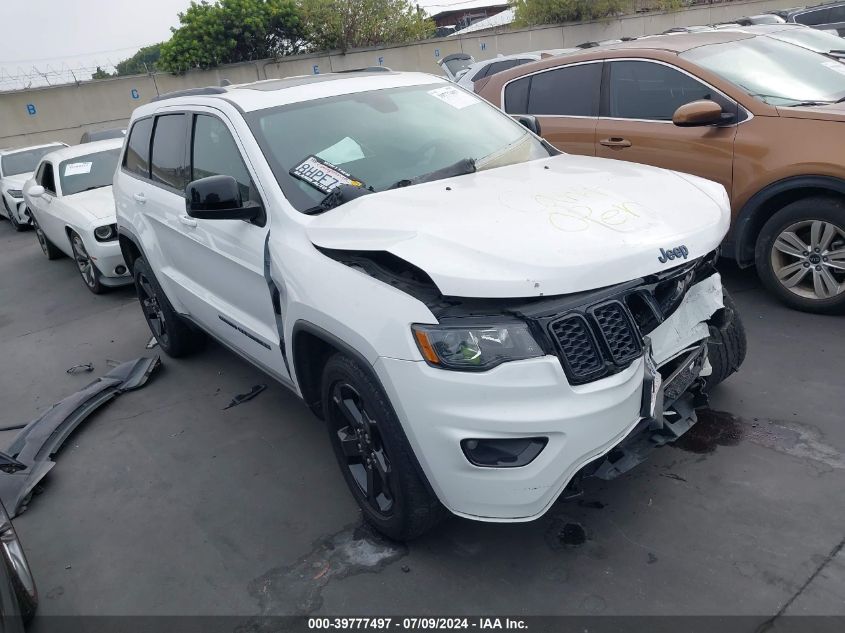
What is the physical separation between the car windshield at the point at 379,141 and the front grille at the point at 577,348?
1290 mm

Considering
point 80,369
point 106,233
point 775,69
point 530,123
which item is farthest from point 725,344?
point 106,233

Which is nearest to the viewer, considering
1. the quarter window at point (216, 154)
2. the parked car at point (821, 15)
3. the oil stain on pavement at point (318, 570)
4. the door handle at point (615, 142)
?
the oil stain on pavement at point (318, 570)

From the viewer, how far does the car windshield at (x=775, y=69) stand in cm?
489

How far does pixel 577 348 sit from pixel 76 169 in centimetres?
810

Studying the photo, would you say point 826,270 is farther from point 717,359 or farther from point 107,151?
point 107,151

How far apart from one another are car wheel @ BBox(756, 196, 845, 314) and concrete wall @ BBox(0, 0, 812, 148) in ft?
61.1

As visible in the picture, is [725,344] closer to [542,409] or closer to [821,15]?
[542,409]

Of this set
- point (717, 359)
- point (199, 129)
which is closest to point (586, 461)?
point (717, 359)

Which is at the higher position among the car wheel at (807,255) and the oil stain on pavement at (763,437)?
the car wheel at (807,255)

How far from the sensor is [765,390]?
383 centimetres

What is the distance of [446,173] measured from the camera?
344cm

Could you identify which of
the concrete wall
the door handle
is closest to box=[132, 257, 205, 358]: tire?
the door handle

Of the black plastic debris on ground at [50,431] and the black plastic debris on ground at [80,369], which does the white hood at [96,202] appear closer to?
the black plastic debris on ground at [80,369]

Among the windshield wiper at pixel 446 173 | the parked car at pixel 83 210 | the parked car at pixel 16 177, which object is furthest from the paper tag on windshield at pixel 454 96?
the parked car at pixel 16 177
